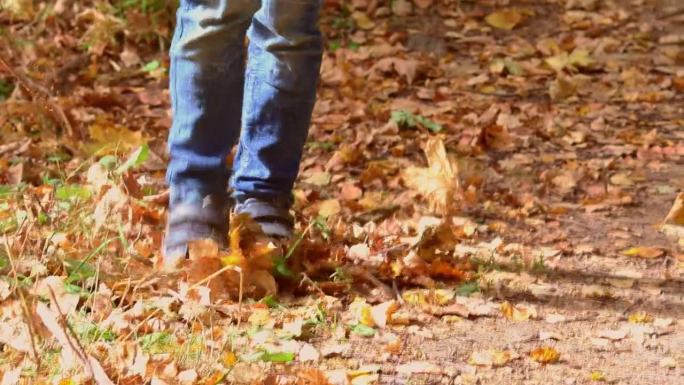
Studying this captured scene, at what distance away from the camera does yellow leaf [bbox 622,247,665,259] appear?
3.03 m

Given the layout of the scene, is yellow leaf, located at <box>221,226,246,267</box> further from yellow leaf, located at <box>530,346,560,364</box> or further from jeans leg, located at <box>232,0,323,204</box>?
yellow leaf, located at <box>530,346,560,364</box>

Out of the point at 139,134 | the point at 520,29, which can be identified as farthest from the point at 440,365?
the point at 520,29

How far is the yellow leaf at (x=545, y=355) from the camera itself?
2.32 meters

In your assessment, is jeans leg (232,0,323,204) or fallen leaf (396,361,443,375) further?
jeans leg (232,0,323,204)

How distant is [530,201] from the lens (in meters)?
3.48

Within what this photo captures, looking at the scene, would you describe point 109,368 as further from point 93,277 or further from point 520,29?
point 520,29

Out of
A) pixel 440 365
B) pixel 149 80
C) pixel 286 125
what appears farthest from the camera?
pixel 149 80

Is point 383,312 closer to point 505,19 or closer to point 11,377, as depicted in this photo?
point 11,377

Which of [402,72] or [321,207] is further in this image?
[402,72]

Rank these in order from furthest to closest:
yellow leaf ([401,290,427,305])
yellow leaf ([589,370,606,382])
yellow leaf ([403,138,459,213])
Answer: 1. yellow leaf ([403,138,459,213])
2. yellow leaf ([401,290,427,305])
3. yellow leaf ([589,370,606,382])

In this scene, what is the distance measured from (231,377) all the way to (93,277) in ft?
1.65

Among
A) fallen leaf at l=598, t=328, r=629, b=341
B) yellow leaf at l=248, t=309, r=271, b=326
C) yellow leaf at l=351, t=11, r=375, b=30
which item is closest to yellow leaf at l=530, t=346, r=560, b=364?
fallen leaf at l=598, t=328, r=629, b=341

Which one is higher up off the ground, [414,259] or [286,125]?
[286,125]

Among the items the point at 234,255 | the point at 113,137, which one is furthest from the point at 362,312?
the point at 113,137
